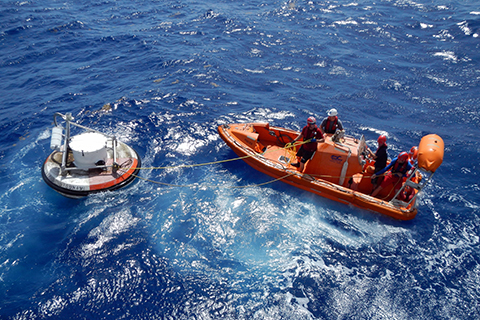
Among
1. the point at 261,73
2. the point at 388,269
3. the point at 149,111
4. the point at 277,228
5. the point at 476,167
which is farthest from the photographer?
the point at 261,73

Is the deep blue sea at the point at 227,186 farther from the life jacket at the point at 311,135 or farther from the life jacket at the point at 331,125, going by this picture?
the life jacket at the point at 331,125

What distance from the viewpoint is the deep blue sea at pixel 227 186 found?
24.3 ft

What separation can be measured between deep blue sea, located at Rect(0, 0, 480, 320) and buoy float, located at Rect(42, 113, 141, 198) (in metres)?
0.49

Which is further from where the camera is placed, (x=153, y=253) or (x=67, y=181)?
(x=67, y=181)

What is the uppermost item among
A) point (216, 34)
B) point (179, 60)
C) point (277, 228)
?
point (216, 34)

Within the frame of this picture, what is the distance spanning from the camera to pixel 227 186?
10.5 meters

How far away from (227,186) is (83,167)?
4886 mm

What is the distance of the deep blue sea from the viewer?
7.42m

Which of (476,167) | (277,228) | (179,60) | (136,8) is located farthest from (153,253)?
(136,8)

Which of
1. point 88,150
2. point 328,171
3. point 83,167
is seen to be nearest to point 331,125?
point 328,171

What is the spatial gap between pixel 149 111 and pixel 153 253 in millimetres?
7765

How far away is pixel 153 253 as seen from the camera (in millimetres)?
8250

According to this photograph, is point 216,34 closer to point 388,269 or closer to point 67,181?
point 67,181

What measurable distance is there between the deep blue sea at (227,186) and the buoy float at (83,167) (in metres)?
0.49
